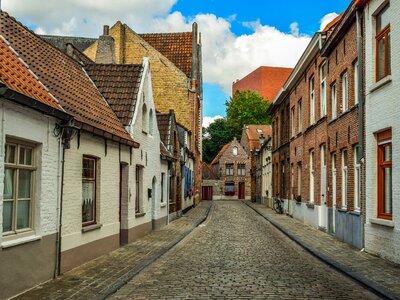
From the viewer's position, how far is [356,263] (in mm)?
11367

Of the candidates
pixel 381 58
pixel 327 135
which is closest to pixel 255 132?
pixel 327 135

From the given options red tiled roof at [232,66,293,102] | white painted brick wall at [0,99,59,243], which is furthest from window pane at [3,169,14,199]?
red tiled roof at [232,66,293,102]

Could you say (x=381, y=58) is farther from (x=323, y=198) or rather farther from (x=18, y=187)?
(x=18, y=187)

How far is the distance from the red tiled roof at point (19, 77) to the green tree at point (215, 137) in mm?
68357

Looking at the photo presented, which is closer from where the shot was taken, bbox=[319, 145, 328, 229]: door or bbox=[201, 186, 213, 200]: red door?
bbox=[319, 145, 328, 229]: door

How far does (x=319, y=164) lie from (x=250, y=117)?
5469 centimetres

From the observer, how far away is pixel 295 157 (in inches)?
1061

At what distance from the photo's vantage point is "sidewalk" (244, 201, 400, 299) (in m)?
8.69

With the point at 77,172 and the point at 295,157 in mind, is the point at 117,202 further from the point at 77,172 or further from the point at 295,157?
the point at 295,157

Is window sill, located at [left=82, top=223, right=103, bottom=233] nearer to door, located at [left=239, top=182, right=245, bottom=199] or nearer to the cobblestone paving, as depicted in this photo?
the cobblestone paving

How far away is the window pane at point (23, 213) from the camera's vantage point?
8266mm

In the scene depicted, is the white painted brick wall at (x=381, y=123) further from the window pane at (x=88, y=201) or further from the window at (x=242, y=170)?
the window at (x=242, y=170)

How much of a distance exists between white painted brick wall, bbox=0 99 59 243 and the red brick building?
7888 millimetres

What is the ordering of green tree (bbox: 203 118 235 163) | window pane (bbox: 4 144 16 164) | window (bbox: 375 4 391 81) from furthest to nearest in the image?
green tree (bbox: 203 118 235 163), window (bbox: 375 4 391 81), window pane (bbox: 4 144 16 164)
